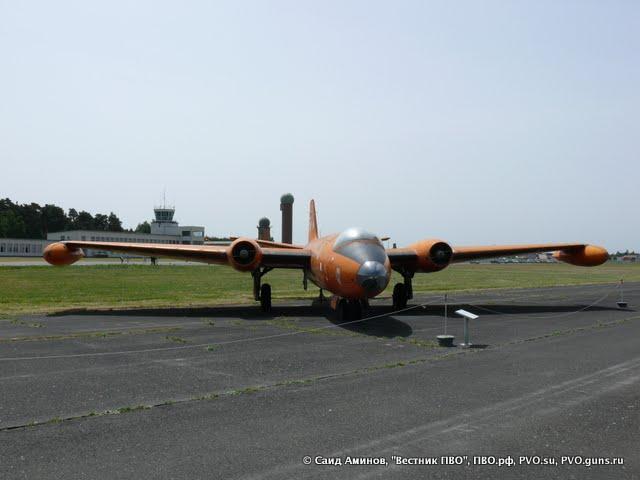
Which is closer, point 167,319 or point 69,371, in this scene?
point 69,371

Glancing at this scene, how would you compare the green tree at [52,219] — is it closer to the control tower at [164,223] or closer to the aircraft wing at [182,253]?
the control tower at [164,223]

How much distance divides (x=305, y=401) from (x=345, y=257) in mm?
9047

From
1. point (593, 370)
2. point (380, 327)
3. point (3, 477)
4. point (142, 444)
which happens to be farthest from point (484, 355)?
point (3, 477)

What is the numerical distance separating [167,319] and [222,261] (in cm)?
448

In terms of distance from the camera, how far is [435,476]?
17.9ft

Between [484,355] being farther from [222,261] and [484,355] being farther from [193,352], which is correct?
[222,261]

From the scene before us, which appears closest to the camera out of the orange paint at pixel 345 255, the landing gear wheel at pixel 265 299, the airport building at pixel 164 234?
the orange paint at pixel 345 255

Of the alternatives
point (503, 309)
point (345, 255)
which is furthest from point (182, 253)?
point (503, 309)

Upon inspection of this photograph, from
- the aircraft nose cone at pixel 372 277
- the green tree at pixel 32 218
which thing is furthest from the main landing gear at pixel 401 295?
the green tree at pixel 32 218

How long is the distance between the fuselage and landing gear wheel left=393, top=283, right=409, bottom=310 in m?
4.09

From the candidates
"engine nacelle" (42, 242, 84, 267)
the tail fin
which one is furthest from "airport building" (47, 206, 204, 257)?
"engine nacelle" (42, 242, 84, 267)

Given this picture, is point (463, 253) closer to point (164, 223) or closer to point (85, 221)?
point (164, 223)

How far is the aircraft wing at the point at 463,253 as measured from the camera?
2212 cm

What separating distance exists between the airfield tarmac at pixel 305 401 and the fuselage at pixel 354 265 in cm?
146
